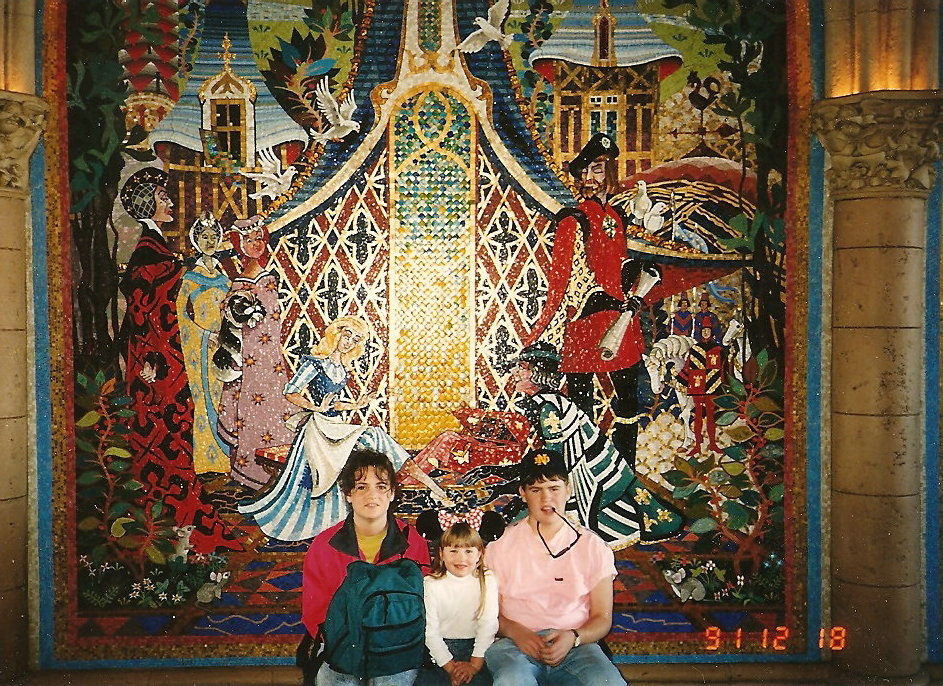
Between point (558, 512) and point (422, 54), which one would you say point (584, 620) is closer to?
point (558, 512)

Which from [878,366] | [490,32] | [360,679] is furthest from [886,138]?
[360,679]

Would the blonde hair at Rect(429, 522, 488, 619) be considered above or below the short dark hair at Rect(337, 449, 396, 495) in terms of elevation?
below

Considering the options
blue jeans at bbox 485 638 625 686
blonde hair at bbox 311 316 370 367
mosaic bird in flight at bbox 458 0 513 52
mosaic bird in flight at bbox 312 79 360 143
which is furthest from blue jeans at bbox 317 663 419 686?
mosaic bird in flight at bbox 458 0 513 52

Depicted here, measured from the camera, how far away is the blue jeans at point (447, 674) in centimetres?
430

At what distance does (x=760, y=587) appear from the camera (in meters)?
5.02

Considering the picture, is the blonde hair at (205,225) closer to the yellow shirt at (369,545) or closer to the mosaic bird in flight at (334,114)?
the mosaic bird in flight at (334,114)

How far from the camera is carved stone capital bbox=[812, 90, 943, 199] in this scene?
183 inches

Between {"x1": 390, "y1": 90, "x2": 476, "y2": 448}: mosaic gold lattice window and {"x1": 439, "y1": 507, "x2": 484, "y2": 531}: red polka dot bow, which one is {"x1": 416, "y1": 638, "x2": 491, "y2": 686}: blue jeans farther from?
{"x1": 390, "y1": 90, "x2": 476, "y2": 448}: mosaic gold lattice window

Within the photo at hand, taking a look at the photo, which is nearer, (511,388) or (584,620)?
(584,620)


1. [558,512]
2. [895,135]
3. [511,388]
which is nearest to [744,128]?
[895,135]

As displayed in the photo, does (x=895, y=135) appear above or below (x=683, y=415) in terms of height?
above

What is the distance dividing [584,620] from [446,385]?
1472 mm

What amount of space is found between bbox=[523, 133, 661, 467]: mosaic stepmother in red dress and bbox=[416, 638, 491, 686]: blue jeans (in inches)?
55.2

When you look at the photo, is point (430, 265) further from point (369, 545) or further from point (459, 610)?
point (459, 610)
